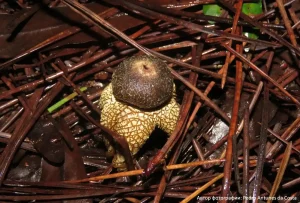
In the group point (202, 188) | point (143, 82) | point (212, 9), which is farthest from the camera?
point (212, 9)

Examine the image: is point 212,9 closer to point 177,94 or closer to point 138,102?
point 177,94

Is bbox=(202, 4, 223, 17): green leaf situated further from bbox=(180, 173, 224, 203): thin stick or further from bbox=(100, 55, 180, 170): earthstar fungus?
bbox=(180, 173, 224, 203): thin stick

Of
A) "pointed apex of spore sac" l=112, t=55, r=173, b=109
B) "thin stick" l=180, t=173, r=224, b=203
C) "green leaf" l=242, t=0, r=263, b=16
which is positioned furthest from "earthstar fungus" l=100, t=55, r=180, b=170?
"green leaf" l=242, t=0, r=263, b=16

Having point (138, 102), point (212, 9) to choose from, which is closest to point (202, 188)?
point (138, 102)

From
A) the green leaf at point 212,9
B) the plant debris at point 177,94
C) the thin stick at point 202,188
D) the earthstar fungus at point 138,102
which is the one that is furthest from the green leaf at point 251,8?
the thin stick at point 202,188

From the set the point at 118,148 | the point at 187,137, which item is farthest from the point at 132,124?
the point at 187,137

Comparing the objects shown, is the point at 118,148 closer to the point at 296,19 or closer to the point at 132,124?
the point at 132,124

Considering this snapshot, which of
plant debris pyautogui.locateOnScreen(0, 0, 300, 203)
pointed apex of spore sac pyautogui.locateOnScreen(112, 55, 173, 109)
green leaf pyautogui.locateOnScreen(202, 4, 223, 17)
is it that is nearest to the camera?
pointed apex of spore sac pyautogui.locateOnScreen(112, 55, 173, 109)

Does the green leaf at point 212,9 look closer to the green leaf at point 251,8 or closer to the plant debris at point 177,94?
the plant debris at point 177,94
